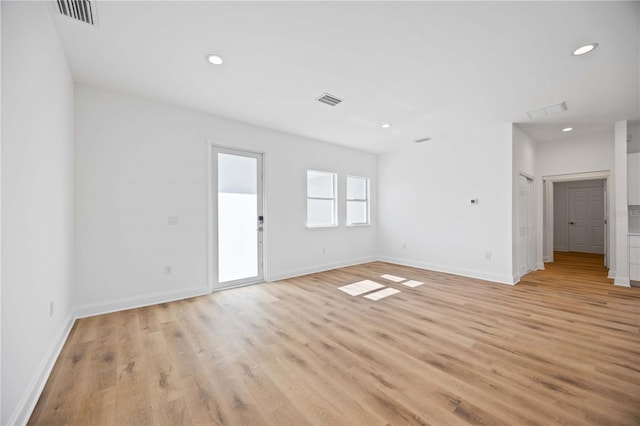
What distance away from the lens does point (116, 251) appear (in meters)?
3.29

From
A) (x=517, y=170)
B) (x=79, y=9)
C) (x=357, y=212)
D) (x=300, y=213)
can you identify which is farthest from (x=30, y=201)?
(x=517, y=170)

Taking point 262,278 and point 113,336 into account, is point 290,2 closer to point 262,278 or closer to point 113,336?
point 113,336

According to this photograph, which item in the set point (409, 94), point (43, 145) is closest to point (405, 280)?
point (409, 94)

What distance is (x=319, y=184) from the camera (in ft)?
18.8

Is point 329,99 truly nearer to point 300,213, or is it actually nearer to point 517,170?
point 300,213

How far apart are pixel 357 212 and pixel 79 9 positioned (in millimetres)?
5558

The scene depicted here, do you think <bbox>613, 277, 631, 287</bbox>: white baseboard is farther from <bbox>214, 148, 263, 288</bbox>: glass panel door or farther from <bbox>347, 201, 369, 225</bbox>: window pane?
<bbox>214, 148, 263, 288</bbox>: glass panel door

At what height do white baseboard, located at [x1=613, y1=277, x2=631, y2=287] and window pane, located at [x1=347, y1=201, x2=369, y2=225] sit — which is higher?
window pane, located at [x1=347, y1=201, x2=369, y2=225]

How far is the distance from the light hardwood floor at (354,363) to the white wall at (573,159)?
258 centimetres

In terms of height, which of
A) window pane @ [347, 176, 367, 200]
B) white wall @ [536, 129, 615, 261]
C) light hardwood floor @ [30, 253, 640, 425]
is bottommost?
light hardwood floor @ [30, 253, 640, 425]

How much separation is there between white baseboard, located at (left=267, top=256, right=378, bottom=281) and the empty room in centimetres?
14

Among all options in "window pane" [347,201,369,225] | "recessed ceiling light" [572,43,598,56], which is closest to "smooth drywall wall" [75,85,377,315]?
"window pane" [347,201,369,225]

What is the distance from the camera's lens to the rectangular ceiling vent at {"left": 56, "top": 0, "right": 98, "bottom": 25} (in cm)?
194

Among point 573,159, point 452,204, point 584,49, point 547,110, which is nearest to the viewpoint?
point 584,49
